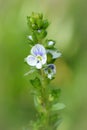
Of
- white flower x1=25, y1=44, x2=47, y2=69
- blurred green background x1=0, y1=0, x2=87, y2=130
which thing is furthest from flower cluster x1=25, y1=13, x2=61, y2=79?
blurred green background x1=0, y1=0, x2=87, y2=130

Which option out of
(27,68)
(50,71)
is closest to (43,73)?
(50,71)

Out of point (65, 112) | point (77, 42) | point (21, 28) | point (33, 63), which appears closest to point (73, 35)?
point (77, 42)

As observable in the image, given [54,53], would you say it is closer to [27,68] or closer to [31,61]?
[31,61]

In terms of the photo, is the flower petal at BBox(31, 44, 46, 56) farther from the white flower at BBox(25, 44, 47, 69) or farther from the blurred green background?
the blurred green background

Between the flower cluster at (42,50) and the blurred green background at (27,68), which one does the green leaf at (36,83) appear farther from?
the blurred green background at (27,68)

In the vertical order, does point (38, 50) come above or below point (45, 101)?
above

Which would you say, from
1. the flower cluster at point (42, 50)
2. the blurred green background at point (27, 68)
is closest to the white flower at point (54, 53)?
the flower cluster at point (42, 50)
